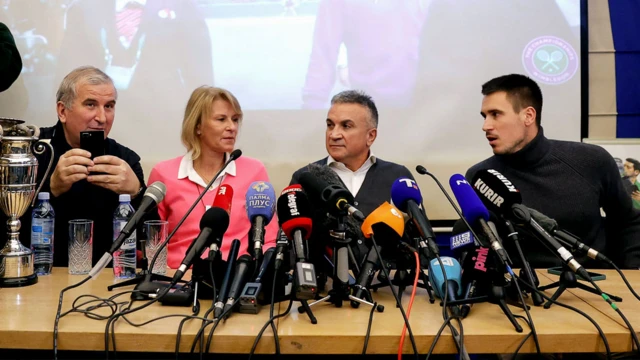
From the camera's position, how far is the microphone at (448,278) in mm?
1260

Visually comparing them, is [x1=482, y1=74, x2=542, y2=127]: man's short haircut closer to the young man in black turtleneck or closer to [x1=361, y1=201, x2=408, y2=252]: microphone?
the young man in black turtleneck

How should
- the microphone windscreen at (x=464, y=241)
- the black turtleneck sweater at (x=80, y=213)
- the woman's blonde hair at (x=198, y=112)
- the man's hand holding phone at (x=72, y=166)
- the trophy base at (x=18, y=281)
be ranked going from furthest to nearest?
the woman's blonde hair at (x=198, y=112) < the black turtleneck sweater at (x=80, y=213) < the man's hand holding phone at (x=72, y=166) < the trophy base at (x=18, y=281) < the microphone windscreen at (x=464, y=241)

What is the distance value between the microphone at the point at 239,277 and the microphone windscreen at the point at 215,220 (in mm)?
95

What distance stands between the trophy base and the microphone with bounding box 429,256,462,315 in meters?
1.14

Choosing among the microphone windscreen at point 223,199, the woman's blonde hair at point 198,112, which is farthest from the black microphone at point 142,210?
the woman's blonde hair at point 198,112

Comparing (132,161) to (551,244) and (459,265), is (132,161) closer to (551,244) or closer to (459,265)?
(459,265)

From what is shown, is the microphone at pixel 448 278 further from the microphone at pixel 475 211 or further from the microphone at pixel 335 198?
the microphone at pixel 335 198

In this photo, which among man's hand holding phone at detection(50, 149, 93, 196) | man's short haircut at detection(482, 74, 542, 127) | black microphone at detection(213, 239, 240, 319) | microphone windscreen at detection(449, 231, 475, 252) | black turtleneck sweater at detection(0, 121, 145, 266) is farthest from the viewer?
man's short haircut at detection(482, 74, 542, 127)

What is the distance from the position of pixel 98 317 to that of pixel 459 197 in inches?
34.7

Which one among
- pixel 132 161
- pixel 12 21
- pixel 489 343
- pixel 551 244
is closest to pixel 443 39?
pixel 132 161

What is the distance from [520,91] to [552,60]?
2.32 feet

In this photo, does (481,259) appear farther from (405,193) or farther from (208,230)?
(208,230)

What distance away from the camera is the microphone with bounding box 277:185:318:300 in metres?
1.08

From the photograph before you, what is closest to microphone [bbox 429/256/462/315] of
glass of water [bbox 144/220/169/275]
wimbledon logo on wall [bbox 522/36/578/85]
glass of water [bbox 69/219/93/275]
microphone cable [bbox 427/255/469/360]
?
microphone cable [bbox 427/255/469/360]
